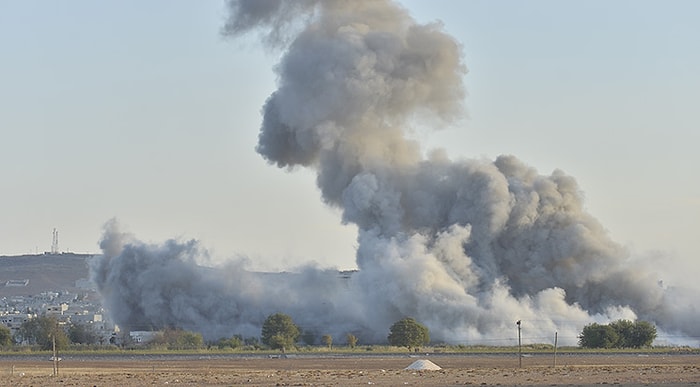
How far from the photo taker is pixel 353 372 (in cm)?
6662

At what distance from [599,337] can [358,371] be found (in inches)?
1339

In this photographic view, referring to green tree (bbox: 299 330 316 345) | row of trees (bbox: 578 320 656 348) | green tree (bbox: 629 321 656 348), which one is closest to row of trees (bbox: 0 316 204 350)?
green tree (bbox: 299 330 316 345)

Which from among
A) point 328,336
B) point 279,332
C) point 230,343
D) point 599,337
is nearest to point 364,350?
point 279,332

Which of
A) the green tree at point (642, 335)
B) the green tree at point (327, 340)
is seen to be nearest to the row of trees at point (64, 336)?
the green tree at point (327, 340)

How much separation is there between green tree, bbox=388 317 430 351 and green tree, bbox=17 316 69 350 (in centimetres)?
2416

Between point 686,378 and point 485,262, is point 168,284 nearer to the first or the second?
point 485,262

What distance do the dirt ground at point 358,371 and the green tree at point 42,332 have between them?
64.5 feet

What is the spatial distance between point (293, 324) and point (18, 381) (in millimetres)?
44946

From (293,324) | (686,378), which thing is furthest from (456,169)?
(686,378)

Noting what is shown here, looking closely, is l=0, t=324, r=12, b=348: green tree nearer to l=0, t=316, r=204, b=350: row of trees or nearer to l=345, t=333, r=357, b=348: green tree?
l=0, t=316, r=204, b=350: row of trees

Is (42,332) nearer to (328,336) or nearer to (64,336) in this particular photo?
(64,336)

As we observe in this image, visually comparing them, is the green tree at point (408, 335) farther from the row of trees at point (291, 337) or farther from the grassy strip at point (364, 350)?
the grassy strip at point (364, 350)

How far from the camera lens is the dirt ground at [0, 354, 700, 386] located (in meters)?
58.2

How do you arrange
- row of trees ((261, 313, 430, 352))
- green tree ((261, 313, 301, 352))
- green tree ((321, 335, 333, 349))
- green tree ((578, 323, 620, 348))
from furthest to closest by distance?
1. green tree ((321, 335, 333, 349))
2. green tree ((261, 313, 301, 352))
3. row of trees ((261, 313, 430, 352))
4. green tree ((578, 323, 620, 348))
